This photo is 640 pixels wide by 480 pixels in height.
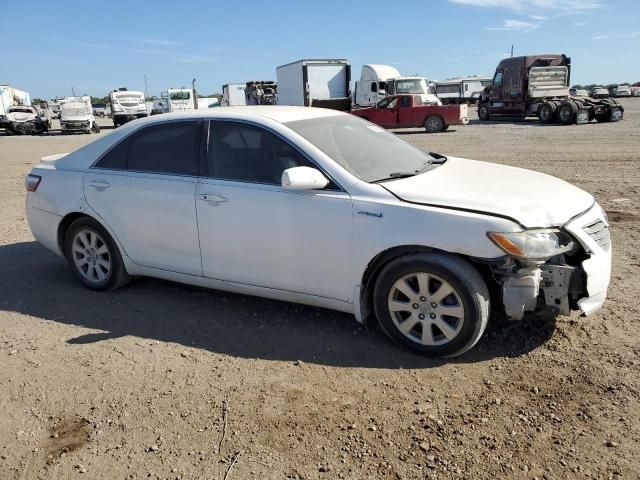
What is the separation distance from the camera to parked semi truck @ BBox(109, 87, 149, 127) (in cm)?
3769

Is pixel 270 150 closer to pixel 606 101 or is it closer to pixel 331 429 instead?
pixel 331 429

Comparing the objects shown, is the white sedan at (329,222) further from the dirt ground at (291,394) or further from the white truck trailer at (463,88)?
the white truck trailer at (463,88)

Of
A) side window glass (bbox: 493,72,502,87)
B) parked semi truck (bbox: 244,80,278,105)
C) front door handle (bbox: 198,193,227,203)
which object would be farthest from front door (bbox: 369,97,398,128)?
front door handle (bbox: 198,193,227,203)

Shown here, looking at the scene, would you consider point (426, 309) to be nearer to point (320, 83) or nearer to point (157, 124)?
point (157, 124)

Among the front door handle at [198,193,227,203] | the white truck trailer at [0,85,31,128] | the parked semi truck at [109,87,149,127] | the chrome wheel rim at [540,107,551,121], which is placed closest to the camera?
the front door handle at [198,193,227,203]

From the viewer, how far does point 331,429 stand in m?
2.91

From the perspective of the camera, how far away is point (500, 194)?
3562 mm

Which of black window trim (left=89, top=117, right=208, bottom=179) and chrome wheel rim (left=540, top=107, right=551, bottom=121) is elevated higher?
chrome wheel rim (left=540, top=107, right=551, bottom=121)

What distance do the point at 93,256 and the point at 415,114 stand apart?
2121cm

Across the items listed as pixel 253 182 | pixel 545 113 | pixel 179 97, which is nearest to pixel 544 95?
pixel 545 113

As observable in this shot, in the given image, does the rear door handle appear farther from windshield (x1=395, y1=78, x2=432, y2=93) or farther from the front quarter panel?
windshield (x1=395, y1=78, x2=432, y2=93)

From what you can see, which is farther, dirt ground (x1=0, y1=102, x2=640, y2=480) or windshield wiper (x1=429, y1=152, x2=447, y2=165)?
windshield wiper (x1=429, y1=152, x2=447, y2=165)

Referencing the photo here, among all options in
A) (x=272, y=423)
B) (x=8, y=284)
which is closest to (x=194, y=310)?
(x=272, y=423)

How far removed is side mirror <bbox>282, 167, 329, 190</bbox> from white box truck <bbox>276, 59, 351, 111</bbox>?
2347cm
